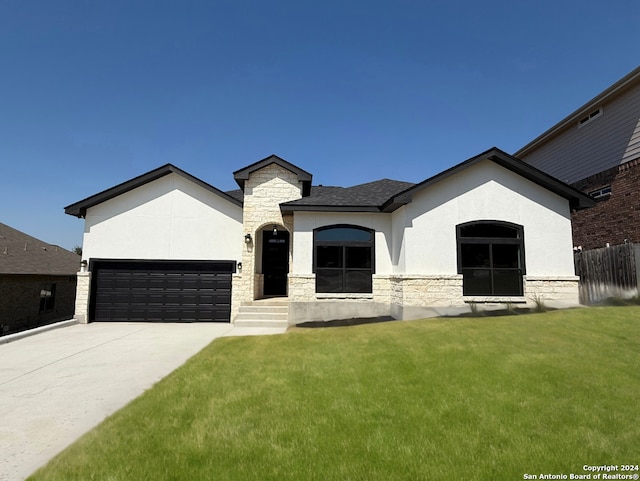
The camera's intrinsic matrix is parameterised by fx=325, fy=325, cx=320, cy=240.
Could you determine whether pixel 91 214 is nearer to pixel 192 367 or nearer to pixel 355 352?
pixel 192 367

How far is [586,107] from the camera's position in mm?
15719

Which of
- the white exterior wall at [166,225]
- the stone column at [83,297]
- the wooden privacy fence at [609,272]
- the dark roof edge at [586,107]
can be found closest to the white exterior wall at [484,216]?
the wooden privacy fence at [609,272]

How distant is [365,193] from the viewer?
13.7m

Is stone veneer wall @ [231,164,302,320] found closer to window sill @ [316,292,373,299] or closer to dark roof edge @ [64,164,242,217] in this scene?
dark roof edge @ [64,164,242,217]

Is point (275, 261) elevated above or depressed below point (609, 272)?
above

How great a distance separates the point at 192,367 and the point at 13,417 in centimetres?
267

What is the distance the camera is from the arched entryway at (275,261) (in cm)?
1567

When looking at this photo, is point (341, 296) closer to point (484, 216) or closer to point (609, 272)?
point (484, 216)

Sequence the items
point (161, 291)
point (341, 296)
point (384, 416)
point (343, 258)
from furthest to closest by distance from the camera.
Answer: point (161, 291) → point (343, 258) → point (341, 296) → point (384, 416)

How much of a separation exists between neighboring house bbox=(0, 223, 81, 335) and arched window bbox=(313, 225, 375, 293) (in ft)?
49.2

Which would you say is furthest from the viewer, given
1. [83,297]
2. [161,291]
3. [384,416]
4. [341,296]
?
[161,291]

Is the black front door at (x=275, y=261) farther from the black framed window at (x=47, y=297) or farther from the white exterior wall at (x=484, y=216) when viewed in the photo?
the black framed window at (x=47, y=297)

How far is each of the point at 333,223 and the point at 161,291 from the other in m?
7.87

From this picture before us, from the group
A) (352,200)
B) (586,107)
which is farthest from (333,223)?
(586,107)
